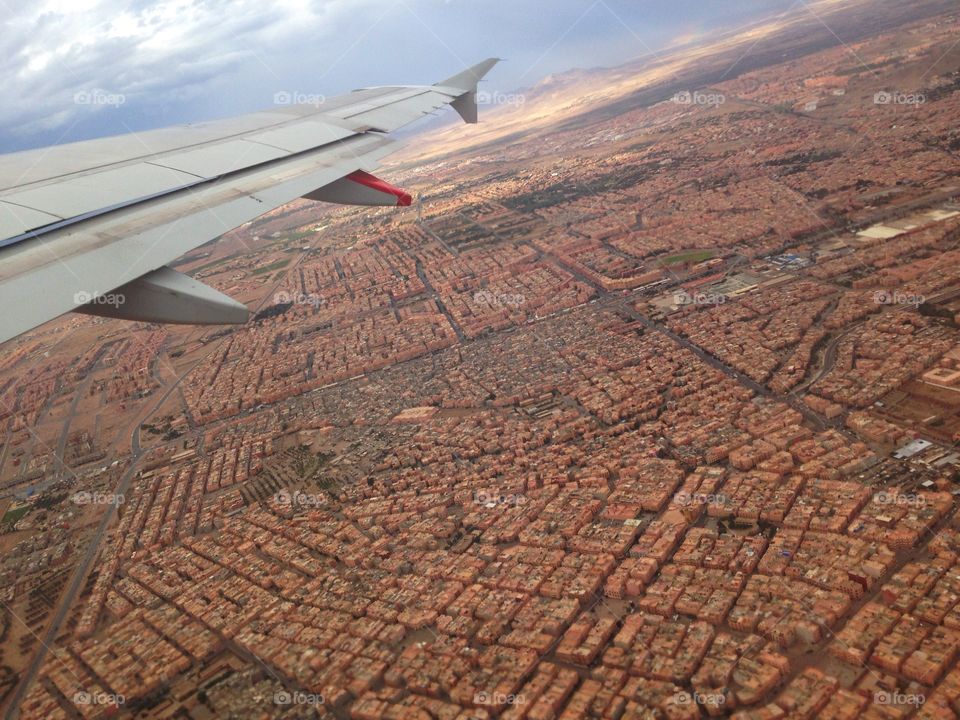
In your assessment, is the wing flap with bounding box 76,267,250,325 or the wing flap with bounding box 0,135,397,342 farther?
the wing flap with bounding box 76,267,250,325

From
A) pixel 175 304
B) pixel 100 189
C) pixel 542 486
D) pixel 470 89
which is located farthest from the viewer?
pixel 542 486

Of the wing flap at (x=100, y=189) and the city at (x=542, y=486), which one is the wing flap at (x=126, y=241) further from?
the city at (x=542, y=486)

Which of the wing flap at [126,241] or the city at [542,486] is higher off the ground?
the wing flap at [126,241]

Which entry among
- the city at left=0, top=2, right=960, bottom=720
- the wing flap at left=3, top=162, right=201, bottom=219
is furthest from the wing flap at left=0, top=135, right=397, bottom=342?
the city at left=0, top=2, right=960, bottom=720

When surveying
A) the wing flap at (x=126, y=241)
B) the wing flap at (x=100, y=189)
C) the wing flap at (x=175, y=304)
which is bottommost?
the wing flap at (x=175, y=304)

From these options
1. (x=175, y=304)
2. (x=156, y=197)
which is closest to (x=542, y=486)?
(x=156, y=197)

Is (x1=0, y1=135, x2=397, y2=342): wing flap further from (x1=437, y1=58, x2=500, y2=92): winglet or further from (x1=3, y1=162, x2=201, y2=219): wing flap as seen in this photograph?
(x1=437, y1=58, x2=500, y2=92): winglet

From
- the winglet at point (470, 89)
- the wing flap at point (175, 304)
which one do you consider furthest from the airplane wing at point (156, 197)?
the winglet at point (470, 89)

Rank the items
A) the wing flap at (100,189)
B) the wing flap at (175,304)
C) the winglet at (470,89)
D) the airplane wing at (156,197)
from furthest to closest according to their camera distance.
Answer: the winglet at (470,89)
the wing flap at (100,189)
the wing flap at (175,304)
the airplane wing at (156,197)

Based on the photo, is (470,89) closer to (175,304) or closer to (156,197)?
(156,197)
